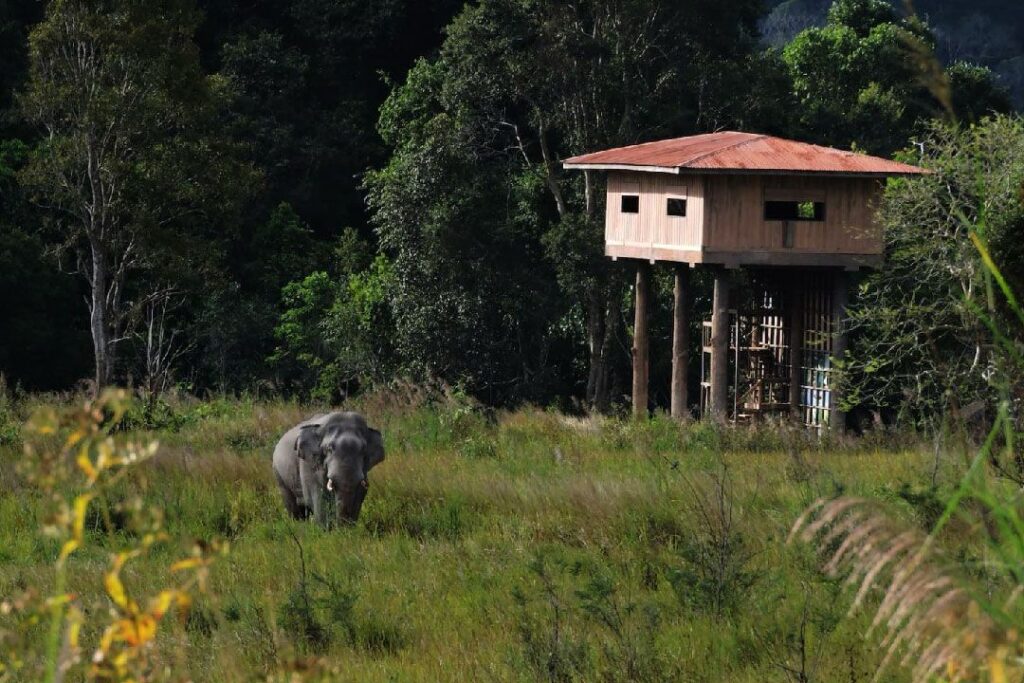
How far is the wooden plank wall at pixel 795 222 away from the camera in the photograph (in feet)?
76.4

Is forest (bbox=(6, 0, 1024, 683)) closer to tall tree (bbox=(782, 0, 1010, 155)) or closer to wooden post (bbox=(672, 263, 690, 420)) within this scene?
tall tree (bbox=(782, 0, 1010, 155))

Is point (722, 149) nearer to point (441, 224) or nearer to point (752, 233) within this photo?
point (752, 233)

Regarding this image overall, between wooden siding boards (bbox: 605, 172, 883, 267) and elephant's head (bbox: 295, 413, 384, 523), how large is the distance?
11.3m

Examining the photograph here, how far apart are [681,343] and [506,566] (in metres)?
15.3

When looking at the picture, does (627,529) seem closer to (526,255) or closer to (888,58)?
(526,255)

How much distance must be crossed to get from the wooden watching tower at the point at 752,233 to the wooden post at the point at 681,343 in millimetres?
22

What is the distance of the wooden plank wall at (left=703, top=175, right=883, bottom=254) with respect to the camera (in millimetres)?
23281

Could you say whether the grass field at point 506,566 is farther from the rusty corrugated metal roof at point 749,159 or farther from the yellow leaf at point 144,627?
the rusty corrugated metal roof at point 749,159

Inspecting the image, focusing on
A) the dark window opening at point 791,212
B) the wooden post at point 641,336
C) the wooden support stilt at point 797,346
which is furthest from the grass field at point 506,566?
the wooden support stilt at point 797,346

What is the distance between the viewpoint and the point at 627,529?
1120 centimetres

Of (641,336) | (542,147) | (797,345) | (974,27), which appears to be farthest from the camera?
(974,27)

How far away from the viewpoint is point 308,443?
12.7 metres

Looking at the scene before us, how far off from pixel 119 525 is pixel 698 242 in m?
12.3

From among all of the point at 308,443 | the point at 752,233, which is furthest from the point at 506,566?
the point at 752,233
